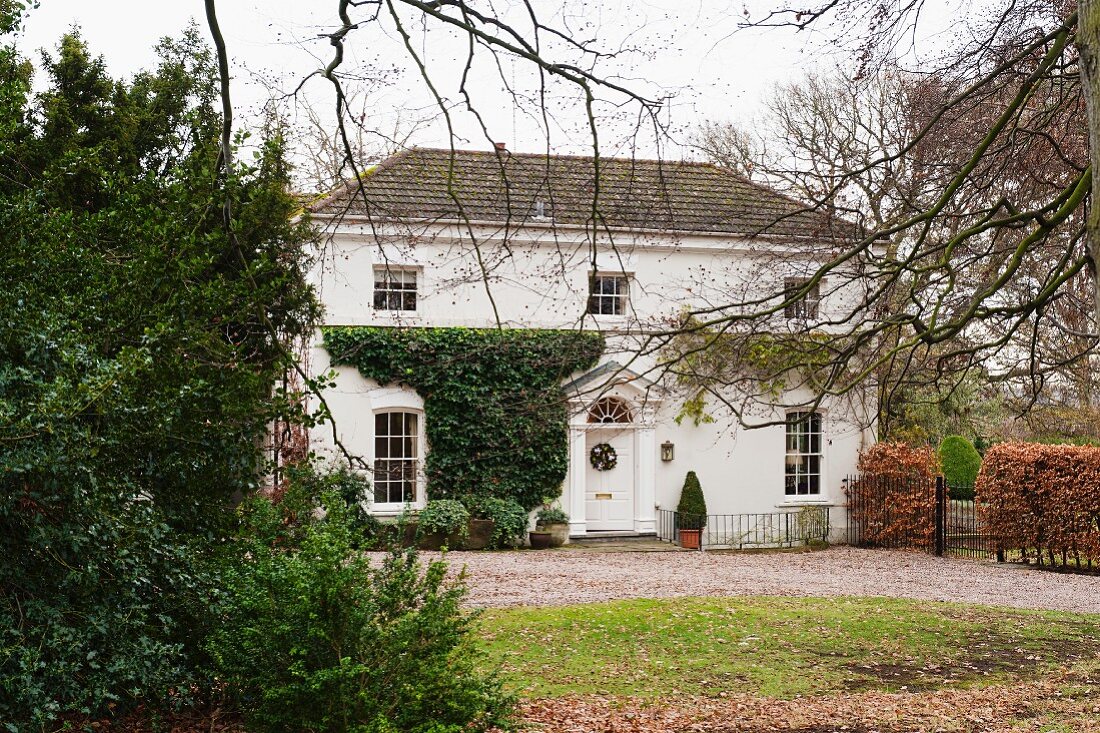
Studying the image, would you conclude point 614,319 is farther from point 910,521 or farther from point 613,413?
point 910,521

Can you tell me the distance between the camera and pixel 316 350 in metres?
19.1

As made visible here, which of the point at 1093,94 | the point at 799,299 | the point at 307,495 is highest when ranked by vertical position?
the point at 1093,94

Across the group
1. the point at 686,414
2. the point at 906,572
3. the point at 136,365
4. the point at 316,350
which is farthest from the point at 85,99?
the point at 906,572

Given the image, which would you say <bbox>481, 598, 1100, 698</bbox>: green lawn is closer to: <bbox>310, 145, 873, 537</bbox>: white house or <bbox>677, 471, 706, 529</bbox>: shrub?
<bbox>677, 471, 706, 529</bbox>: shrub

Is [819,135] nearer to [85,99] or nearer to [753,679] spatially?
[85,99]

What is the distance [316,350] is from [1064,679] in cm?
1376

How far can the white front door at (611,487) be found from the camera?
795 inches

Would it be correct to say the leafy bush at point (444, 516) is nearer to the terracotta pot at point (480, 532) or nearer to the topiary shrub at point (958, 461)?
the terracotta pot at point (480, 532)

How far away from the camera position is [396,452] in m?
19.5

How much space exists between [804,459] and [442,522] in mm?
8080

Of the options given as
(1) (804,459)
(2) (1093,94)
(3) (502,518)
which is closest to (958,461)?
(1) (804,459)

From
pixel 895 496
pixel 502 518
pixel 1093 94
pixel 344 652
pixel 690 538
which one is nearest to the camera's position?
pixel 1093 94

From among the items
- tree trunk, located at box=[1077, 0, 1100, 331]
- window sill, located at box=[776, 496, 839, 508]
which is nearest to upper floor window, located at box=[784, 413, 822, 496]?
window sill, located at box=[776, 496, 839, 508]

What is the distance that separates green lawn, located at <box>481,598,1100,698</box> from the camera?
8.68m
